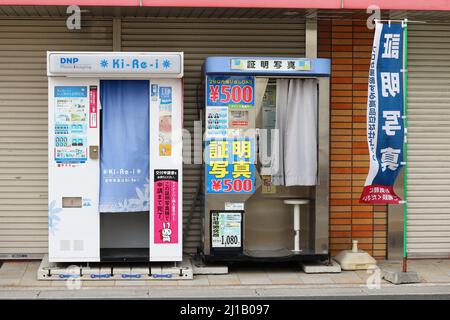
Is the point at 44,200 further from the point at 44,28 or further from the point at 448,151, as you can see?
the point at 448,151

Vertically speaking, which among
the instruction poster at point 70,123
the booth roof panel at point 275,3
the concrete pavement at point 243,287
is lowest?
the concrete pavement at point 243,287

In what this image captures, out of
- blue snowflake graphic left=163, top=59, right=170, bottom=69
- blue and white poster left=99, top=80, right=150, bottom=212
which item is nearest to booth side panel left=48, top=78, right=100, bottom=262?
blue and white poster left=99, top=80, right=150, bottom=212

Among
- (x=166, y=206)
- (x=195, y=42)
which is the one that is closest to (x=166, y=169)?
(x=166, y=206)

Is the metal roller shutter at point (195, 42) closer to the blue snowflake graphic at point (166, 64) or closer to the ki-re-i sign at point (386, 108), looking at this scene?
the blue snowflake graphic at point (166, 64)

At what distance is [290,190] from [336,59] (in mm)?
2299

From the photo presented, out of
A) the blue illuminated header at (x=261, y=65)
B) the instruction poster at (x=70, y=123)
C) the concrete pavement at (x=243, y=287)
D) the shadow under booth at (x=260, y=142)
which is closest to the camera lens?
the concrete pavement at (x=243, y=287)

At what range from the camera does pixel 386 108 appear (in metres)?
9.72

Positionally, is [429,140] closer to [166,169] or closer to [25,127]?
[166,169]

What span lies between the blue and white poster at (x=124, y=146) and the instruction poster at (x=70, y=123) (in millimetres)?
271

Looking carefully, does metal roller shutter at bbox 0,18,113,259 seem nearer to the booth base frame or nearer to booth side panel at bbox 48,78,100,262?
the booth base frame

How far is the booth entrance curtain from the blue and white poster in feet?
6.63

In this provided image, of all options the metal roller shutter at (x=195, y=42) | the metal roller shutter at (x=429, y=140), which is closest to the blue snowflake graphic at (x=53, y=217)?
the metal roller shutter at (x=195, y=42)

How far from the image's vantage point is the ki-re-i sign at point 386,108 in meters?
9.66

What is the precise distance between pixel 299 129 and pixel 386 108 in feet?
4.32
